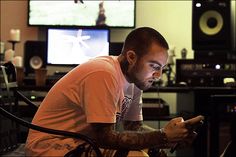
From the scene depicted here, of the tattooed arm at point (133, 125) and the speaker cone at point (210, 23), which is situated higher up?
the speaker cone at point (210, 23)

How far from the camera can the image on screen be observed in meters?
3.22

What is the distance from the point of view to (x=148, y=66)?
1358 millimetres

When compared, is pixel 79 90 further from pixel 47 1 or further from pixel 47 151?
pixel 47 1

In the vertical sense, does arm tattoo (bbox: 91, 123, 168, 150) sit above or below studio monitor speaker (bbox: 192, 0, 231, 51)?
below

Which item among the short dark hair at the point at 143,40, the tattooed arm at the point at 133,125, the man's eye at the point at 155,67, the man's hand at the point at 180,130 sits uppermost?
the short dark hair at the point at 143,40

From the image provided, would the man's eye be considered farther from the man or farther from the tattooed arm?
the tattooed arm

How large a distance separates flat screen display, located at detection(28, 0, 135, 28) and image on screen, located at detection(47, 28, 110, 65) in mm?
278

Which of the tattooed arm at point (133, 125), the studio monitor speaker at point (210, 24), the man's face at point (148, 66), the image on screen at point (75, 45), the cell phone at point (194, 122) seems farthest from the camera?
the studio monitor speaker at point (210, 24)

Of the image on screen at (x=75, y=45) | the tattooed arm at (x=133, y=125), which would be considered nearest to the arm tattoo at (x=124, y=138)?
the tattooed arm at (x=133, y=125)

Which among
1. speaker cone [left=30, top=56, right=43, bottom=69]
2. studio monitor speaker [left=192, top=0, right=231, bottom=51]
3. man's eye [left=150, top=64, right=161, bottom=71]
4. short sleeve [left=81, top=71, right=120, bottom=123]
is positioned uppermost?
studio monitor speaker [left=192, top=0, right=231, bottom=51]

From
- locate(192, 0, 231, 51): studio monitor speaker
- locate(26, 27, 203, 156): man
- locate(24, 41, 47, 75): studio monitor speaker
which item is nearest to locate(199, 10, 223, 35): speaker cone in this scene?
locate(192, 0, 231, 51): studio monitor speaker

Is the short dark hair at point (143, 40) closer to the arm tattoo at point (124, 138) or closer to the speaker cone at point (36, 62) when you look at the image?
the arm tattoo at point (124, 138)

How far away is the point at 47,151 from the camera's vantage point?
133cm

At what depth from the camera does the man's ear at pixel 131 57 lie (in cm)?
136
